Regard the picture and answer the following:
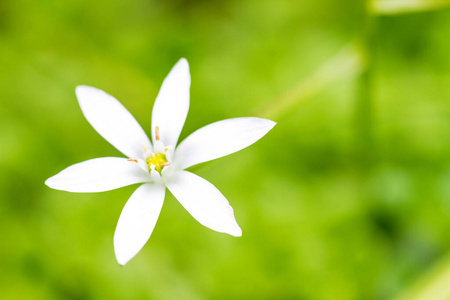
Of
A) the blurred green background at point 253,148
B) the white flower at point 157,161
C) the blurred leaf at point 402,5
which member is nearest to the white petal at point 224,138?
the white flower at point 157,161

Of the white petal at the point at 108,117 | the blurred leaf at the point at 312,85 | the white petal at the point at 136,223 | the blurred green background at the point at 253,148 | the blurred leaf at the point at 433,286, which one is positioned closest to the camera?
the white petal at the point at 136,223

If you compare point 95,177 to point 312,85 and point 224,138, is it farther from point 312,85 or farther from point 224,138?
point 312,85

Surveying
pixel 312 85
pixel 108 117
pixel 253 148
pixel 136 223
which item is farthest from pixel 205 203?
pixel 253 148

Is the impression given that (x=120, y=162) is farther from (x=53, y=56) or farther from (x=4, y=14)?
(x=4, y=14)

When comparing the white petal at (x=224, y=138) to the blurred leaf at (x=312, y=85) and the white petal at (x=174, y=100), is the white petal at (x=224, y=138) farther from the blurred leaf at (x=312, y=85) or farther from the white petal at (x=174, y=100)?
the blurred leaf at (x=312, y=85)

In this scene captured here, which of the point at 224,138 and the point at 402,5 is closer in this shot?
the point at 224,138

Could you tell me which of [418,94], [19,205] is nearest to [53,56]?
[19,205]
